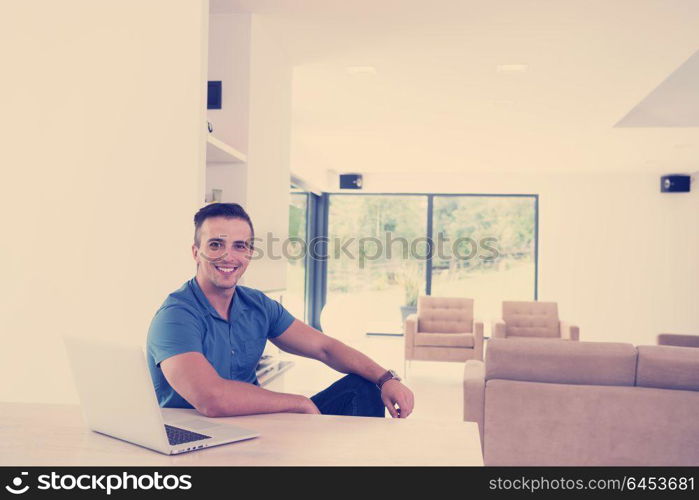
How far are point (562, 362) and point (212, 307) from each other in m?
1.68

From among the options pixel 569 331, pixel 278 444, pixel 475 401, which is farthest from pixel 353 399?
pixel 569 331

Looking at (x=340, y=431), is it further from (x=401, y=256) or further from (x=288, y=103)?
(x=401, y=256)

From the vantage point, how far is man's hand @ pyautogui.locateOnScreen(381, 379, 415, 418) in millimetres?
1838

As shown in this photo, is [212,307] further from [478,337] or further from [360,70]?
[478,337]

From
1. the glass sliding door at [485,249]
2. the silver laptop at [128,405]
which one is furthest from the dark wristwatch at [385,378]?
the glass sliding door at [485,249]

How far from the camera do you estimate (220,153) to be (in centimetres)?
291

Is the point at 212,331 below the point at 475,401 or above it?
above

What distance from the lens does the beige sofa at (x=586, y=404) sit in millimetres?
2744

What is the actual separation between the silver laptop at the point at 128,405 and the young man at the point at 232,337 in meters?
0.25

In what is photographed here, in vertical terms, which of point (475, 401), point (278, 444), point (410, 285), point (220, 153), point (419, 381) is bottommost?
point (419, 381)

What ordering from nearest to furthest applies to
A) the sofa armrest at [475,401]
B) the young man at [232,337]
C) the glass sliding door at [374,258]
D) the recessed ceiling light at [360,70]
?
the young man at [232,337] < the sofa armrest at [475,401] < the recessed ceiling light at [360,70] < the glass sliding door at [374,258]

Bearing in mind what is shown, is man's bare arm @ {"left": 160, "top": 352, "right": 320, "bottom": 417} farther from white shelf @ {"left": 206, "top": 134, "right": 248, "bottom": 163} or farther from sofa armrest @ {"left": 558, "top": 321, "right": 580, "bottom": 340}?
sofa armrest @ {"left": 558, "top": 321, "right": 580, "bottom": 340}

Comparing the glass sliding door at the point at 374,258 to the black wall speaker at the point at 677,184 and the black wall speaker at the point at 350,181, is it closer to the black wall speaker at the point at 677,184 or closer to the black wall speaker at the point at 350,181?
the black wall speaker at the point at 350,181

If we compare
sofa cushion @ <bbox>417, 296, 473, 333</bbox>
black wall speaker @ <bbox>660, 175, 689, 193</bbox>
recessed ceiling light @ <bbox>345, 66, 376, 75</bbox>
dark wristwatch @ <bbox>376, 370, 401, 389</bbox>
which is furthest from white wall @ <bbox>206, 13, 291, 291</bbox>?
black wall speaker @ <bbox>660, 175, 689, 193</bbox>
